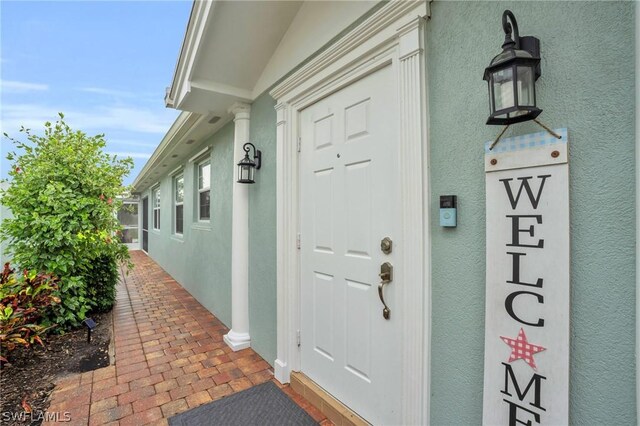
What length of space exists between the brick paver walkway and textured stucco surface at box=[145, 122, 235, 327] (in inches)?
17.0

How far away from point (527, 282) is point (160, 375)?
307 cm

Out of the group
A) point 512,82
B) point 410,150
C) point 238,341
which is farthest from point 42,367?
point 512,82

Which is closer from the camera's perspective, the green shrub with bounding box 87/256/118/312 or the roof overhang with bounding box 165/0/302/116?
the roof overhang with bounding box 165/0/302/116

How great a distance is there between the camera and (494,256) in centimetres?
126

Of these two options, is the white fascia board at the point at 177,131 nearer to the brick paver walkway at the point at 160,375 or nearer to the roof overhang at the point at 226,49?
the roof overhang at the point at 226,49

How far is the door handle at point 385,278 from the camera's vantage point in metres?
1.75

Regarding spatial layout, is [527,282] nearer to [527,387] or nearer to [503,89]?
[527,387]

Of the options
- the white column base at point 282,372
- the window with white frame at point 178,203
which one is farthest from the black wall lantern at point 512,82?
the window with white frame at point 178,203

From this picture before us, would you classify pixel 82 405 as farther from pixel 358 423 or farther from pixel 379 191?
pixel 379 191

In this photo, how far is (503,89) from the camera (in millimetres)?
1087

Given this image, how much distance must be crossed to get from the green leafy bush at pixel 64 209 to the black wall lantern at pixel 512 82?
4.59 m

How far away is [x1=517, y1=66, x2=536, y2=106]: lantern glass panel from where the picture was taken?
3.45 feet

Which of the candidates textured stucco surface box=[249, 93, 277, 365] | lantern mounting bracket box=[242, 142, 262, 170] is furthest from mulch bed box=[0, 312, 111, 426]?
lantern mounting bracket box=[242, 142, 262, 170]

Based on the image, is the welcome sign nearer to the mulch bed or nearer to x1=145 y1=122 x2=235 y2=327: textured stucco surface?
the mulch bed
